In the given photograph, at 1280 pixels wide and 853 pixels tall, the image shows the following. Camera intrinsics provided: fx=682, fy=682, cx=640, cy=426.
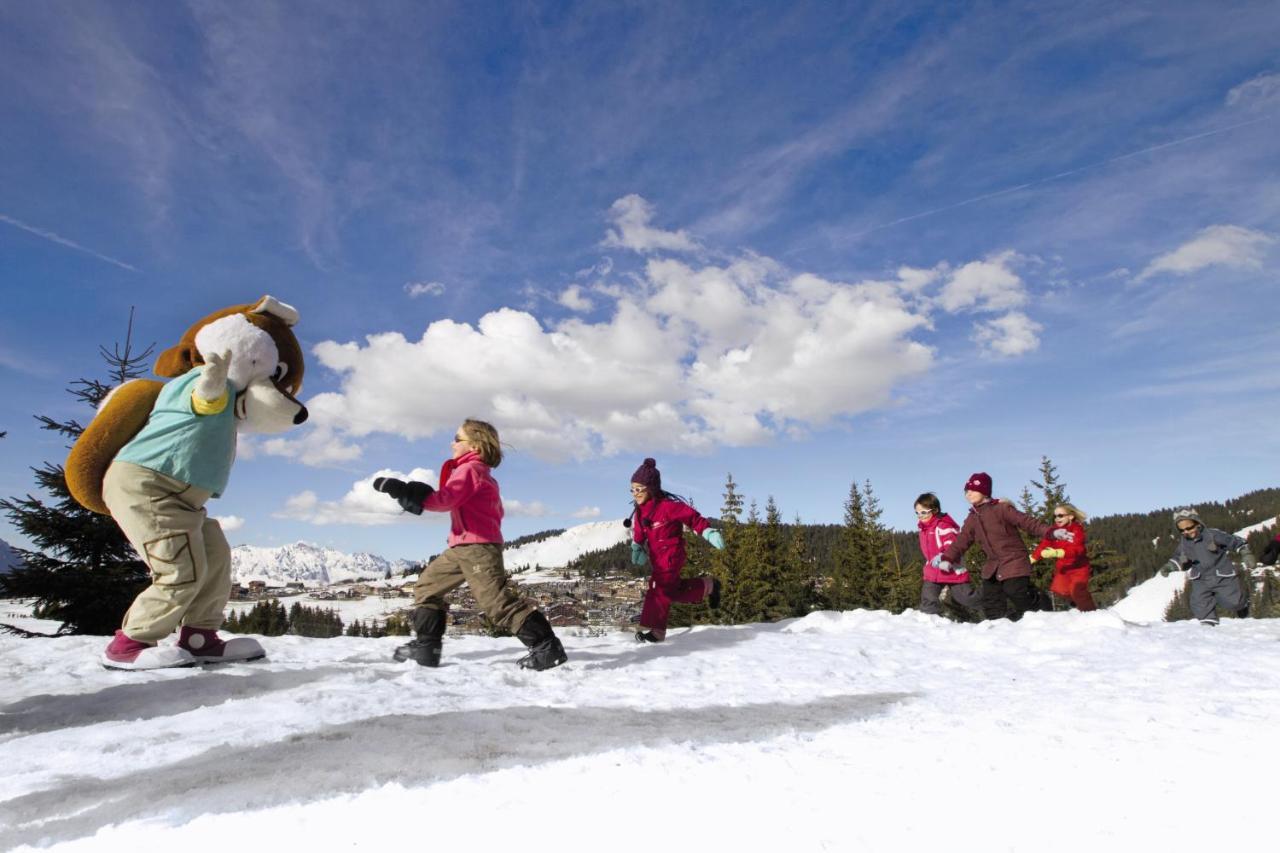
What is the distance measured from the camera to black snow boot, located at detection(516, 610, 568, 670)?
15.9ft

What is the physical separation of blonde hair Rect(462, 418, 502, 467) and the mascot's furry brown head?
1304 mm

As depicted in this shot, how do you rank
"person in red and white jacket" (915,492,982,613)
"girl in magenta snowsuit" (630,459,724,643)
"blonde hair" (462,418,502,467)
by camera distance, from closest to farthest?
1. "blonde hair" (462,418,502,467)
2. "girl in magenta snowsuit" (630,459,724,643)
3. "person in red and white jacket" (915,492,982,613)

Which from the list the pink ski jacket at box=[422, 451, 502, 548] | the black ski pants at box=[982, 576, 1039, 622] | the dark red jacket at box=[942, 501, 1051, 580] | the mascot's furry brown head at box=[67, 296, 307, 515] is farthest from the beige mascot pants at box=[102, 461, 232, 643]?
the black ski pants at box=[982, 576, 1039, 622]

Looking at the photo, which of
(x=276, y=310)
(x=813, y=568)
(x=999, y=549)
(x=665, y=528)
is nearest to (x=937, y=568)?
(x=999, y=549)

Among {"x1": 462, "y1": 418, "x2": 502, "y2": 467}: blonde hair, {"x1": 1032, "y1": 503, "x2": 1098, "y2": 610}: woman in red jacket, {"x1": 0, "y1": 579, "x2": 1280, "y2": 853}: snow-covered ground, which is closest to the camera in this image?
{"x1": 0, "y1": 579, "x2": 1280, "y2": 853}: snow-covered ground

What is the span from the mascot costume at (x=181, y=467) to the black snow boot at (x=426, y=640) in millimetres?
1132

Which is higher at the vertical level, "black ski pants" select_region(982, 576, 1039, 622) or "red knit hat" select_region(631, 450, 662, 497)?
"red knit hat" select_region(631, 450, 662, 497)

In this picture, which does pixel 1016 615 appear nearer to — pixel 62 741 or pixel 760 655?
pixel 760 655

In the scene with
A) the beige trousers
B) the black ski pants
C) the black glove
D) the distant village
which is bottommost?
the distant village

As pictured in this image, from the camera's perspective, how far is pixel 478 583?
16.5ft

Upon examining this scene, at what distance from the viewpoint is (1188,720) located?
3064mm

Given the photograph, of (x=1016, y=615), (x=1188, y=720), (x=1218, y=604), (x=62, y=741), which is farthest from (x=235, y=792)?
(x=1218, y=604)

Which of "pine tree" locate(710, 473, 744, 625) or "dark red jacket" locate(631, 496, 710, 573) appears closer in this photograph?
"dark red jacket" locate(631, 496, 710, 573)

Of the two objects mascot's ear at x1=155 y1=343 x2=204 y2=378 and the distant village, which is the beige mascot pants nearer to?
mascot's ear at x1=155 y1=343 x2=204 y2=378
